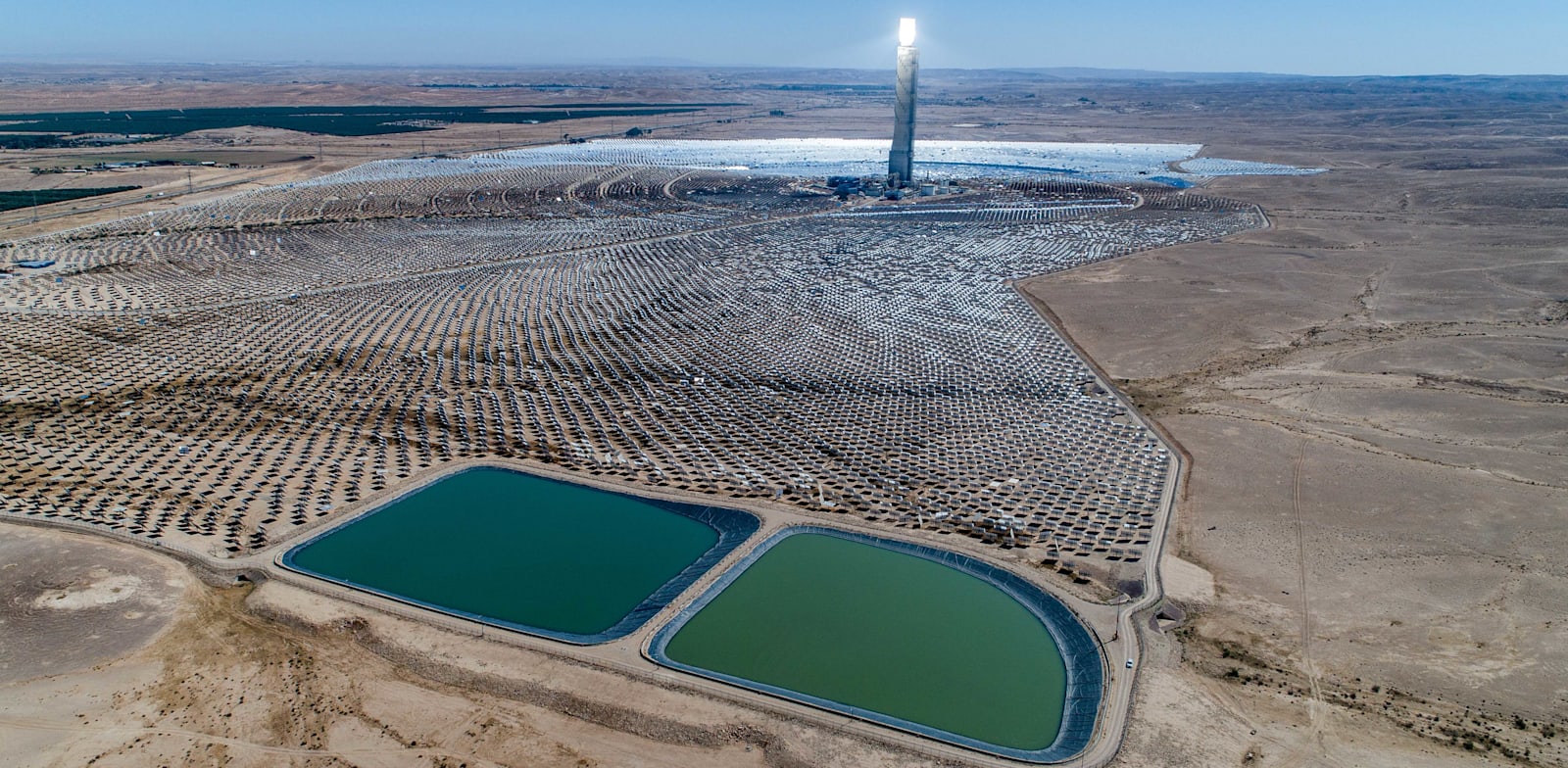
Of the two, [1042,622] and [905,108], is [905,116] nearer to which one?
[905,108]

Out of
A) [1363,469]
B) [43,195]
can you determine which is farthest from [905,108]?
[43,195]

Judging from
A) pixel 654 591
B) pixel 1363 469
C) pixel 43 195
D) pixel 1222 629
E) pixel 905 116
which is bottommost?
pixel 654 591

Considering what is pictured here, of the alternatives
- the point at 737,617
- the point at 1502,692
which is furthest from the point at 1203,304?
the point at 737,617

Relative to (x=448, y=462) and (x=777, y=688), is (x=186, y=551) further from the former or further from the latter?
(x=777, y=688)

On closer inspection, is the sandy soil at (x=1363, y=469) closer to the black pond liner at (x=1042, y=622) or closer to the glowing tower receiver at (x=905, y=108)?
the black pond liner at (x=1042, y=622)

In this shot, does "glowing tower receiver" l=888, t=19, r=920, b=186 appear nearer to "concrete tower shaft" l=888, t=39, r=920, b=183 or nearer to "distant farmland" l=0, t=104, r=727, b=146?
"concrete tower shaft" l=888, t=39, r=920, b=183
